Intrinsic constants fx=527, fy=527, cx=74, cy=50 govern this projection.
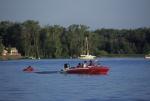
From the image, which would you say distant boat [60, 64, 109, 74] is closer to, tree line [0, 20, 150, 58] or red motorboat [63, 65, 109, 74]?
red motorboat [63, 65, 109, 74]

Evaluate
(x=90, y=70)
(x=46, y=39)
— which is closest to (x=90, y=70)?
Answer: (x=90, y=70)

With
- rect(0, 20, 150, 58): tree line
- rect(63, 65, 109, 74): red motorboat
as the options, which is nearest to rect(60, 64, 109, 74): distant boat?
rect(63, 65, 109, 74): red motorboat

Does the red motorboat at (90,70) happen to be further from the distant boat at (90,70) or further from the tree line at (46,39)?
the tree line at (46,39)

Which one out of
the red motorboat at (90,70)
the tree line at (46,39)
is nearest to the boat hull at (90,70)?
the red motorboat at (90,70)

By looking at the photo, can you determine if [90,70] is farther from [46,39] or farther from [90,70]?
[46,39]

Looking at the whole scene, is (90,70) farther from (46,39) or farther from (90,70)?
(46,39)

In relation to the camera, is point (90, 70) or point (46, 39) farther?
point (46, 39)

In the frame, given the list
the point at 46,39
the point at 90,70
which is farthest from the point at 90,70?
the point at 46,39

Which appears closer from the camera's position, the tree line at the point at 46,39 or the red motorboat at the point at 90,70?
the red motorboat at the point at 90,70

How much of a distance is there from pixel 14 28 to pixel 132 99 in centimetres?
14131

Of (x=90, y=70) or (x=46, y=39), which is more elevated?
(x=46, y=39)

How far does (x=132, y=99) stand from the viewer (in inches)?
1522

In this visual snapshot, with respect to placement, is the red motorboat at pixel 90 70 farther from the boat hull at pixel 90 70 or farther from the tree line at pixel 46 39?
the tree line at pixel 46 39

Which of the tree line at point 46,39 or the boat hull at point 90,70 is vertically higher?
the tree line at point 46,39
